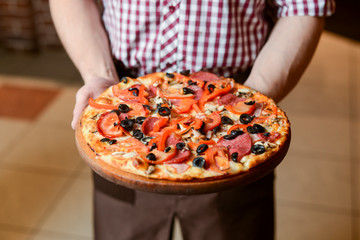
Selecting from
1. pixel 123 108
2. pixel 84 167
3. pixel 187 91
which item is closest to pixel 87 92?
pixel 123 108

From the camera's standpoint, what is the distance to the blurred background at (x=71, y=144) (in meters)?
2.09

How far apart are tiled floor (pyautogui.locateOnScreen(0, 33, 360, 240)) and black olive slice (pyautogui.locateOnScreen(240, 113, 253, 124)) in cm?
119

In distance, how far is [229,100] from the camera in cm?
104

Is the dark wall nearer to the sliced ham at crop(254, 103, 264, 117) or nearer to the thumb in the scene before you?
the sliced ham at crop(254, 103, 264, 117)

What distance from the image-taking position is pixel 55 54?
3752mm

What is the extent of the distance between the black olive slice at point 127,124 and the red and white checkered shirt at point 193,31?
0.28 m

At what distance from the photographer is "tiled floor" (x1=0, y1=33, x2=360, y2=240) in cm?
207

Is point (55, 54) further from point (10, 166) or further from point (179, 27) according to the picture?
point (179, 27)

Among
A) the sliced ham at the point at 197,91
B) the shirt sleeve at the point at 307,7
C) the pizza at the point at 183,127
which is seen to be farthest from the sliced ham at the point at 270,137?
the shirt sleeve at the point at 307,7

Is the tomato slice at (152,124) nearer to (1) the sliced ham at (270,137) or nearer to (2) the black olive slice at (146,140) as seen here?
(2) the black olive slice at (146,140)

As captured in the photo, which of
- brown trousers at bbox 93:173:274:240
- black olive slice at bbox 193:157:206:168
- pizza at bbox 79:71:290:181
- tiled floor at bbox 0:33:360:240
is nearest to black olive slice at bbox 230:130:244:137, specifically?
pizza at bbox 79:71:290:181

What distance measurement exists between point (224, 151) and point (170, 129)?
0.14 metres

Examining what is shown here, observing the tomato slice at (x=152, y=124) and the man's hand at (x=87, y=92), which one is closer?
the tomato slice at (x=152, y=124)

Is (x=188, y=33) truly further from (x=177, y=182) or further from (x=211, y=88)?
(x=177, y=182)
